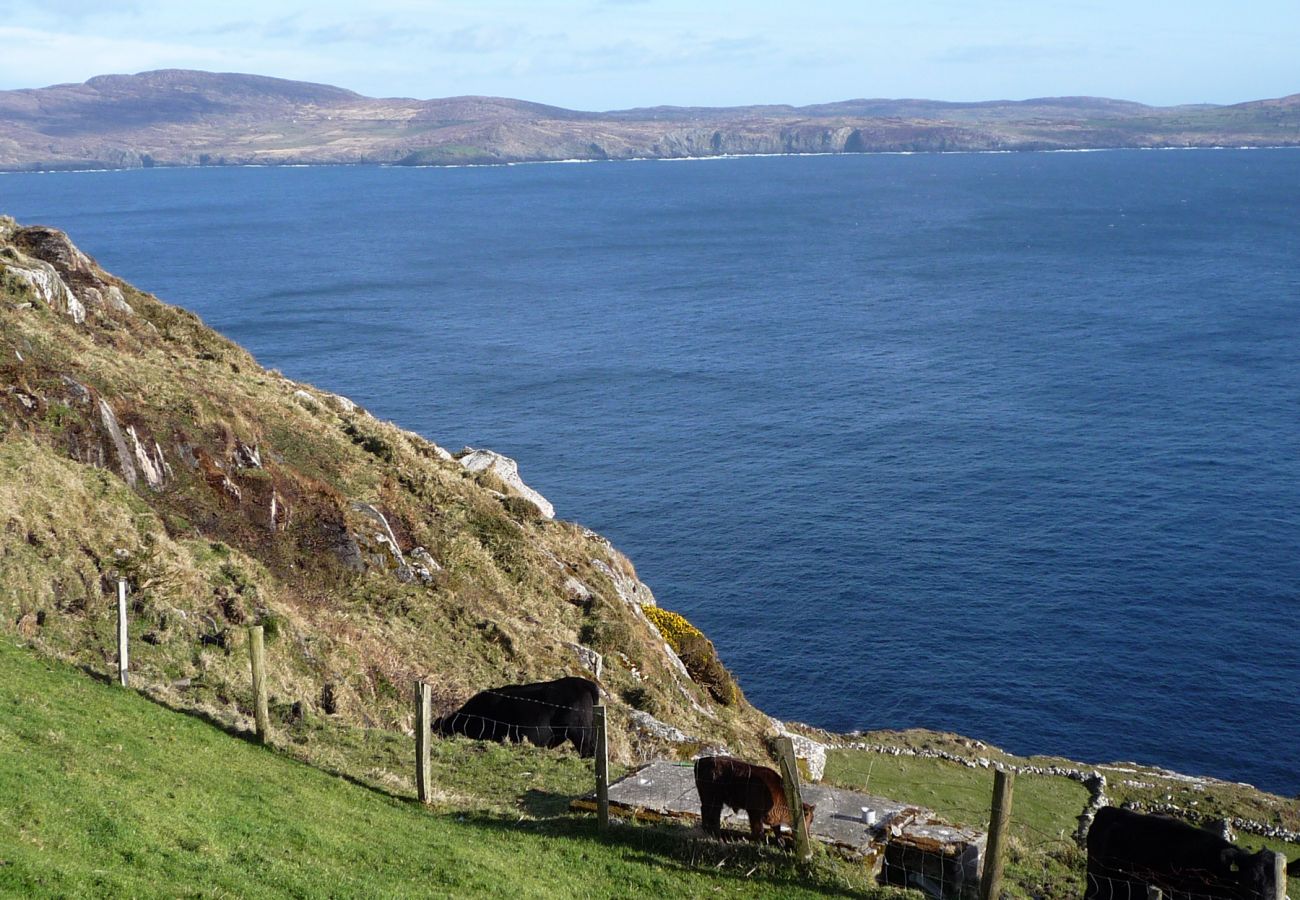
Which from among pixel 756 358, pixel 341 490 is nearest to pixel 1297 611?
pixel 341 490

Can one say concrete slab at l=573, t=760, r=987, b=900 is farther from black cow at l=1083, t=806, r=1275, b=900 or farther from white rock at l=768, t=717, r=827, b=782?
white rock at l=768, t=717, r=827, b=782

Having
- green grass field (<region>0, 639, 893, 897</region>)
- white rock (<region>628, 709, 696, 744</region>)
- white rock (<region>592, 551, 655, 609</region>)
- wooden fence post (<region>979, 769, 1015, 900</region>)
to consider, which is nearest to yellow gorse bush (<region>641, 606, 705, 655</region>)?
white rock (<region>592, 551, 655, 609</region>)

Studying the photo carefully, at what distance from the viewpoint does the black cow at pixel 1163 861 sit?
62.8 ft

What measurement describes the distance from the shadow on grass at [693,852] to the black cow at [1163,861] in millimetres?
5567

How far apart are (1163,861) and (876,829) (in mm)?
5248

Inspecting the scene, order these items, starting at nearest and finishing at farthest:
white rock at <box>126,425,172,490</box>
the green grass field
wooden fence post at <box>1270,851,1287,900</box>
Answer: the green grass field → wooden fence post at <box>1270,851,1287,900</box> → white rock at <box>126,425,172,490</box>

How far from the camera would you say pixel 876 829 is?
62.5ft

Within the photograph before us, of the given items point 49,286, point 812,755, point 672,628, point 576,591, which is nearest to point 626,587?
point 672,628

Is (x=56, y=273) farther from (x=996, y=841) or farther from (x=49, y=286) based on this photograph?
(x=996, y=841)

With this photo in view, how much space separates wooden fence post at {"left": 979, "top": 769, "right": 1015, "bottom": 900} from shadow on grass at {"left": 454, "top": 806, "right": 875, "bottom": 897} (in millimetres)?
1774

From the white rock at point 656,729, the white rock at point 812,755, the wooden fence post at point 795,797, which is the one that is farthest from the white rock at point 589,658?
the wooden fence post at point 795,797

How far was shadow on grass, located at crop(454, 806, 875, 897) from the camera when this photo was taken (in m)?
17.3

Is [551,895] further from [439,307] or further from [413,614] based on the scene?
[439,307]

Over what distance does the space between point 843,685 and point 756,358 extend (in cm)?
7120
